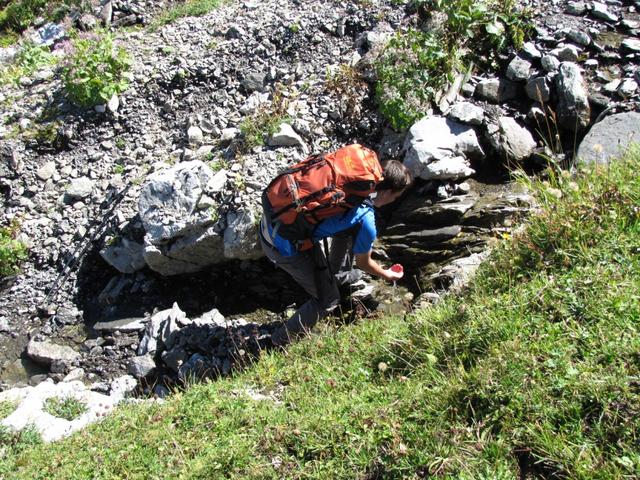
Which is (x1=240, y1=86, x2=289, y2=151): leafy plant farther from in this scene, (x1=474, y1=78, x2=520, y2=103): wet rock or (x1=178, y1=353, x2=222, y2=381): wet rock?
(x1=178, y1=353, x2=222, y2=381): wet rock

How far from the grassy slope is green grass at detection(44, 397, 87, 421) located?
0.73m

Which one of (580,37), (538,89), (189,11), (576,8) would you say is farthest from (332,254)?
(189,11)

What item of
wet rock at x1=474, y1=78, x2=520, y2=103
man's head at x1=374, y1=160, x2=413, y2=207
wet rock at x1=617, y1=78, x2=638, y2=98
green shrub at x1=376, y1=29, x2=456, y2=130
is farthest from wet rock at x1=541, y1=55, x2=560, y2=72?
man's head at x1=374, y1=160, x2=413, y2=207

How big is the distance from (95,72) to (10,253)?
3.29 metres

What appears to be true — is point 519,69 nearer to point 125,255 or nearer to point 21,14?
point 125,255

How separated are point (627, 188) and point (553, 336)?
A: 169 cm

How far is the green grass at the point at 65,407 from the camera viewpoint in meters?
6.00

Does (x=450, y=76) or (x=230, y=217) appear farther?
(x=450, y=76)

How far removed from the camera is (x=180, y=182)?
24.7 feet

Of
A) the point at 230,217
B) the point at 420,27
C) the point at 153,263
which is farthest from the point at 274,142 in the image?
the point at 420,27

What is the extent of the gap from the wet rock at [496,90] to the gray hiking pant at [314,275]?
342 cm

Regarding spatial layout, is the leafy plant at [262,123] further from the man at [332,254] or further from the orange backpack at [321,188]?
the orange backpack at [321,188]

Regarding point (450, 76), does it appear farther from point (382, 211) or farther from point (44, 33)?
point (44, 33)

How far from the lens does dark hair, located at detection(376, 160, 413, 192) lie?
5.36m
